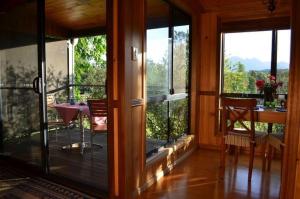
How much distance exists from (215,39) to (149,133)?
2.13 m

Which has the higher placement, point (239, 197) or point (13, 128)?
point (13, 128)

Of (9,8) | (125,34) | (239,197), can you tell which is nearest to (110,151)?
(125,34)

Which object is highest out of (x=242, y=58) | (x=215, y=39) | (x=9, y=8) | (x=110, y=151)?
(x=9, y=8)

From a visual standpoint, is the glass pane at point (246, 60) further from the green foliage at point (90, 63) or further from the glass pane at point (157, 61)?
the green foliage at point (90, 63)

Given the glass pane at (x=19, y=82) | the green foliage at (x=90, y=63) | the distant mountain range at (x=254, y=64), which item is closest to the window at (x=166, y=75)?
the distant mountain range at (x=254, y=64)

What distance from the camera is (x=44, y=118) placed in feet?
10.00

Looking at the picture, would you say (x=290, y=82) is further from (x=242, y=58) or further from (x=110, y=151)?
(x=242, y=58)

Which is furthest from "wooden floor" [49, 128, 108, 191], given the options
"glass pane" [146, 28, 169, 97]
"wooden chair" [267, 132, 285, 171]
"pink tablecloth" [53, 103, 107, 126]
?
"wooden chair" [267, 132, 285, 171]

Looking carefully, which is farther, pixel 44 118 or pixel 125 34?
pixel 44 118

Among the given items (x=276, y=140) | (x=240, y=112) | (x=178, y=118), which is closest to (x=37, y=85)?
(x=178, y=118)

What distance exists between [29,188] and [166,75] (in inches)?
82.6

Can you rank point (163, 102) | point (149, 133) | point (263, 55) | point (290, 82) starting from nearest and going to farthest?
1. point (290, 82)
2. point (149, 133)
3. point (163, 102)
4. point (263, 55)

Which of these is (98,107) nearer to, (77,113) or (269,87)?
(77,113)

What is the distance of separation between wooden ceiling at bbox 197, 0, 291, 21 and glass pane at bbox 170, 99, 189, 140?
1.53 metres
